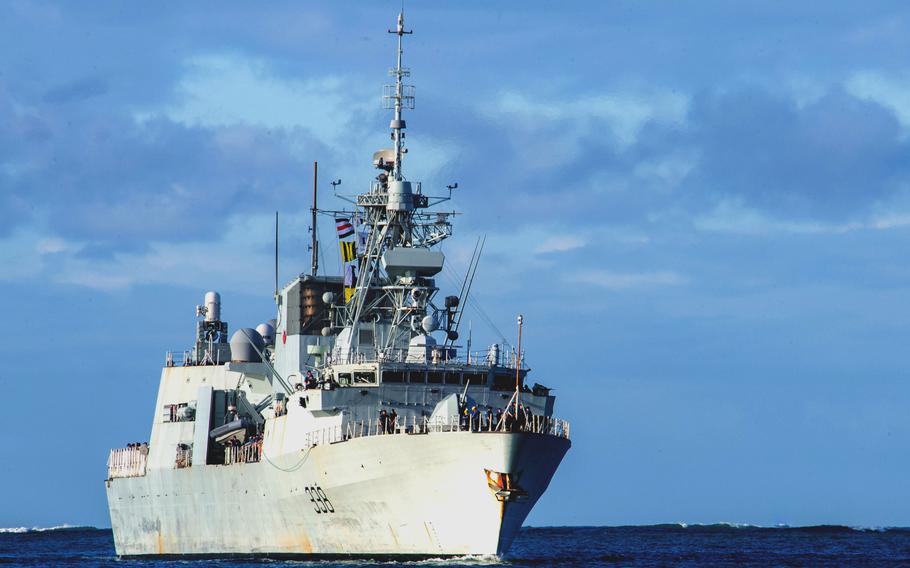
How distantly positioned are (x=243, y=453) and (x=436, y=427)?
14244 millimetres

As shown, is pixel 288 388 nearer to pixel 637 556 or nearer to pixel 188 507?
pixel 188 507

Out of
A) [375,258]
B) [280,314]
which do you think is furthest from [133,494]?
[375,258]

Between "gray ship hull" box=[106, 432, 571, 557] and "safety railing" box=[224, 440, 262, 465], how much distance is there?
0.60 meters

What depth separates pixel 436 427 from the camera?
58844mm

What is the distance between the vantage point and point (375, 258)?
71.1 metres

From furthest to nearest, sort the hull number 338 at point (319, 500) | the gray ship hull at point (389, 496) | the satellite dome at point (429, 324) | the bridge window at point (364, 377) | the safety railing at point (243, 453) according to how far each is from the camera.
A: the safety railing at point (243, 453), the satellite dome at point (429, 324), the bridge window at point (364, 377), the hull number 338 at point (319, 500), the gray ship hull at point (389, 496)

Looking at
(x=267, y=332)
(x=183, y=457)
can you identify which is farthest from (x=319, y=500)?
(x=267, y=332)

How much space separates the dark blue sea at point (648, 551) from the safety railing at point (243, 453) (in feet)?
13.9

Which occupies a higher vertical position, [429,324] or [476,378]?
[429,324]

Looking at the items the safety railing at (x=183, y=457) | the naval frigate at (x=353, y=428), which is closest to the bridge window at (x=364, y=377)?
the naval frigate at (x=353, y=428)

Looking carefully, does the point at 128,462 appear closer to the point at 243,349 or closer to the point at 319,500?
the point at 243,349

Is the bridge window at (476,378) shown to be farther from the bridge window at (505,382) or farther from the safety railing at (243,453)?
the safety railing at (243,453)

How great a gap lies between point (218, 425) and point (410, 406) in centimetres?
1599

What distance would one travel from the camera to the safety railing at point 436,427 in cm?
5809
